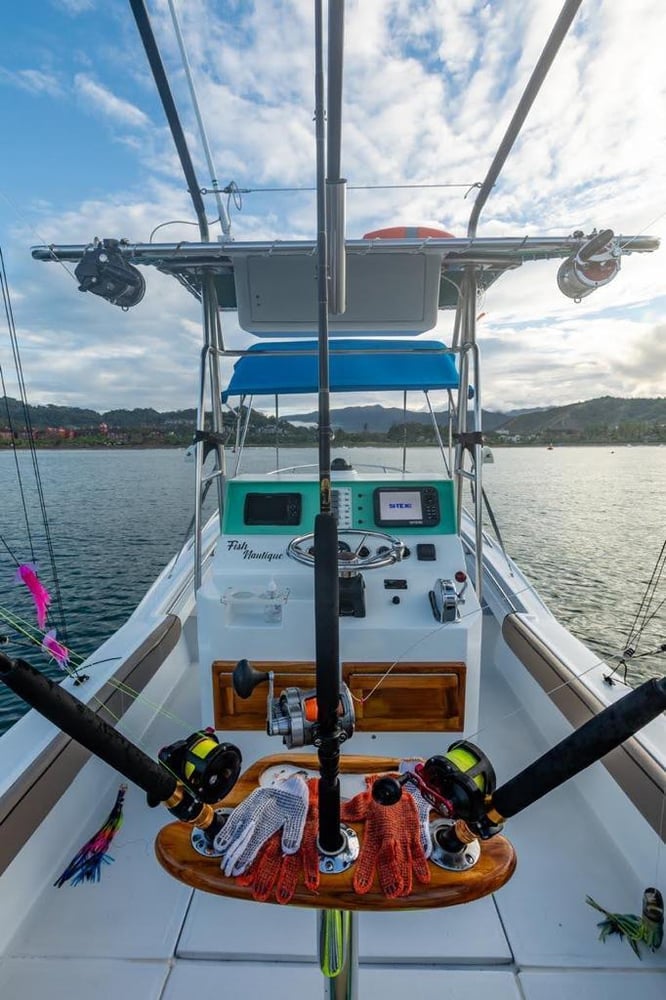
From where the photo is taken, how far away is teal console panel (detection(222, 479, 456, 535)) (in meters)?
3.05

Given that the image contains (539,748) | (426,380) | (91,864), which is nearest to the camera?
(91,864)

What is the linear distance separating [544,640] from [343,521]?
4.36 feet

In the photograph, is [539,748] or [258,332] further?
[258,332]

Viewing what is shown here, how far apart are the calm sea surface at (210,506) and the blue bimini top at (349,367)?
81 cm

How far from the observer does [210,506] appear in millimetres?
14641

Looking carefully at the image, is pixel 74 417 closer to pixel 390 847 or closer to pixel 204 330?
pixel 204 330

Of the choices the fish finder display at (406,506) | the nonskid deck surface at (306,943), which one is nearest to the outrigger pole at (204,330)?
the fish finder display at (406,506)

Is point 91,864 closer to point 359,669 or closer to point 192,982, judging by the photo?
point 192,982

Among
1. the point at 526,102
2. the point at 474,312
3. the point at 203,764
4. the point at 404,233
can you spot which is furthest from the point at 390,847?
the point at 526,102

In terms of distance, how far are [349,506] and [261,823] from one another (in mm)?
2069

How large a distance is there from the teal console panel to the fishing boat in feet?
0.05

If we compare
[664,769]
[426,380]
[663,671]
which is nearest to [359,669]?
[664,769]

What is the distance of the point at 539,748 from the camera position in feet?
8.93

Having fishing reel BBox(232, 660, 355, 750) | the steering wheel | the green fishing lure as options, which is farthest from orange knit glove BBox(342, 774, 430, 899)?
the steering wheel
